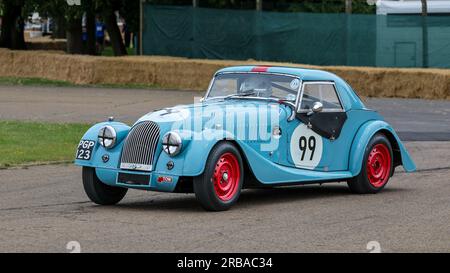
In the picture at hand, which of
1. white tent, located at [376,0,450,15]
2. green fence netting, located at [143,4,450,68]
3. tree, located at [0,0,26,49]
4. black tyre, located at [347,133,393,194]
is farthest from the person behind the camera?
tree, located at [0,0,26,49]

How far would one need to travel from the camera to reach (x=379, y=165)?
1270 centimetres

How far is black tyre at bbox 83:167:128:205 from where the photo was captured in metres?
11.2

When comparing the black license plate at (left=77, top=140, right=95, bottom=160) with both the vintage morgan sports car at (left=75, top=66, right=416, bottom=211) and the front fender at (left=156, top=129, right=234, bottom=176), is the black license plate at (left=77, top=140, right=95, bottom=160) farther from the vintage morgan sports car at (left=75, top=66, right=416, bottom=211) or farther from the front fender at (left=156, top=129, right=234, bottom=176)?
the front fender at (left=156, top=129, right=234, bottom=176)

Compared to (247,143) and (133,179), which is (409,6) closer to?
(247,143)

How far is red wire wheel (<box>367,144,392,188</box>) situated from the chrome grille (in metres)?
2.88

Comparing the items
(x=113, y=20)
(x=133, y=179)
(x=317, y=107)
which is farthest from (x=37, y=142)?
(x=113, y=20)

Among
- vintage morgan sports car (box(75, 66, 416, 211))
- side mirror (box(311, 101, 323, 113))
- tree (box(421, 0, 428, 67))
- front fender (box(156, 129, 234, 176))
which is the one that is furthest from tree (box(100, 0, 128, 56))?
front fender (box(156, 129, 234, 176))

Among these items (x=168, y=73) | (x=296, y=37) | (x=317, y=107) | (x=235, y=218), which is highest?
(x=296, y=37)

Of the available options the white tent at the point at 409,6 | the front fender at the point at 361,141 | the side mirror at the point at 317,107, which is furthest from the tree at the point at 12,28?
the side mirror at the point at 317,107

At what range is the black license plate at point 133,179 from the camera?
1068 cm

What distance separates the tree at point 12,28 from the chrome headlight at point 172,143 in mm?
28727

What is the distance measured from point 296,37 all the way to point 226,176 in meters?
21.3
